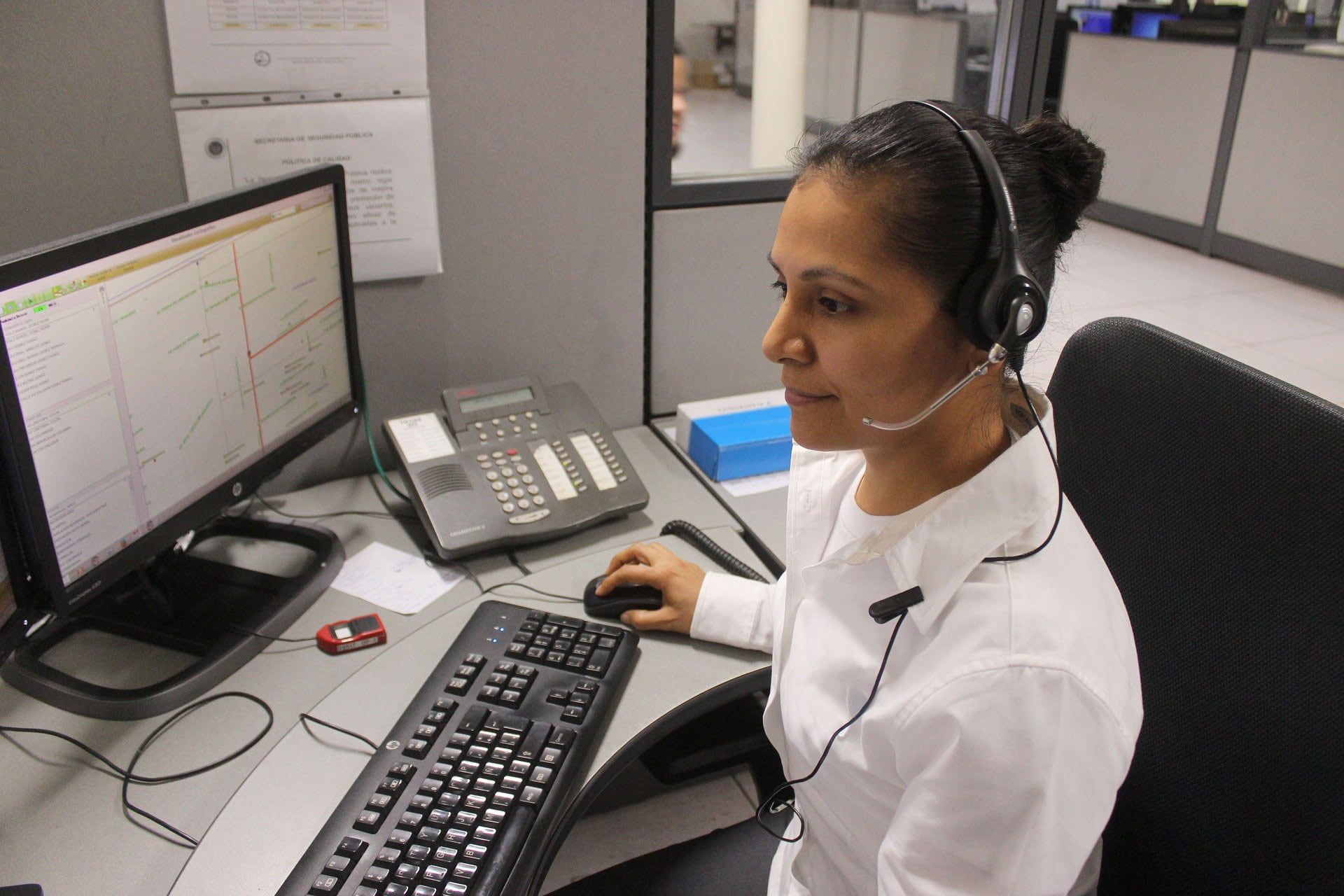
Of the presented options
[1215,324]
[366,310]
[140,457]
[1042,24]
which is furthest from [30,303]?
[1215,324]

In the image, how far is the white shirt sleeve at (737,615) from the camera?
105 centimetres

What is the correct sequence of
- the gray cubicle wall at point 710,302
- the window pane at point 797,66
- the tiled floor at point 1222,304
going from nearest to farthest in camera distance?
the gray cubicle wall at point 710,302 < the window pane at point 797,66 < the tiled floor at point 1222,304

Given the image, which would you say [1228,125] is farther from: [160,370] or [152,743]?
[152,743]

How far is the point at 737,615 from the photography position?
1.06 metres

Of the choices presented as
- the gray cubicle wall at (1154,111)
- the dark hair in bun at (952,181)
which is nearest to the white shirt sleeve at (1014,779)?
the dark hair in bun at (952,181)

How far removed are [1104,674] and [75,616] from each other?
1032 mm

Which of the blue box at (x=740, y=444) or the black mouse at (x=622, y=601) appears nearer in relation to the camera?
the black mouse at (x=622, y=601)

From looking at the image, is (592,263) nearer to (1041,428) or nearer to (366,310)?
(366,310)

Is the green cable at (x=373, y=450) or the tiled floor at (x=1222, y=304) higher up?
the green cable at (x=373, y=450)

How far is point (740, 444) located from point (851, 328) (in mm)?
635

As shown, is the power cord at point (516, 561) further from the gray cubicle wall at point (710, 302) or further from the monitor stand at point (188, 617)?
the gray cubicle wall at point (710, 302)

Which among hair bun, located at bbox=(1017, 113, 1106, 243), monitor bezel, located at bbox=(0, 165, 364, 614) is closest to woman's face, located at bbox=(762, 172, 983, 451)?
hair bun, located at bbox=(1017, 113, 1106, 243)

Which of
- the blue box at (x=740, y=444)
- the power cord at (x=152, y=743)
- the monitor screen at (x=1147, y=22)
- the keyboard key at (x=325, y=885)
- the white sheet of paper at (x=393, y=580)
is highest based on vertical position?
the monitor screen at (x=1147, y=22)

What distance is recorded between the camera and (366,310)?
136 cm
